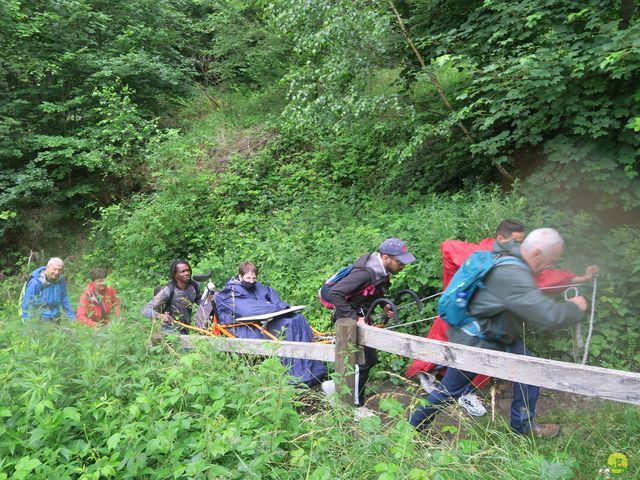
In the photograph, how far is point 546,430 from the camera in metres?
3.83

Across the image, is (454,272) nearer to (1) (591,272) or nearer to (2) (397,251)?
(2) (397,251)

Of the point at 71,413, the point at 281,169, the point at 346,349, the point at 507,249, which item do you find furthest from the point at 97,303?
the point at 281,169

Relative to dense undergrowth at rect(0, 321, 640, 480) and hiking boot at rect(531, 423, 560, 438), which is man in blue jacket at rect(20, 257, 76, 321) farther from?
hiking boot at rect(531, 423, 560, 438)

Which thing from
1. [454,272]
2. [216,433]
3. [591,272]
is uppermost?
[216,433]

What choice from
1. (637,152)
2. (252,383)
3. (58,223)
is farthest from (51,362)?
(58,223)

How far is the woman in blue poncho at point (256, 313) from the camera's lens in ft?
15.6

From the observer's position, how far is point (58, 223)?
13.7 m

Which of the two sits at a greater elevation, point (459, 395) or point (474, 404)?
point (459, 395)

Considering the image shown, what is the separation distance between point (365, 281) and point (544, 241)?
157 centimetres

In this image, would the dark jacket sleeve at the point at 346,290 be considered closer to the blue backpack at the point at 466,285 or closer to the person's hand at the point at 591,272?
the blue backpack at the point at 466,285

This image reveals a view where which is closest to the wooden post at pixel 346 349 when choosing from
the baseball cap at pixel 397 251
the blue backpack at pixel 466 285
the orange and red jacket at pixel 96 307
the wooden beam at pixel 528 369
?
the wooden beam at pixel 528 369

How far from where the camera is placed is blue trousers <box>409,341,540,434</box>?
3391mm

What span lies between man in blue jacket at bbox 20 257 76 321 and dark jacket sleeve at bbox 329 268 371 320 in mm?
3361

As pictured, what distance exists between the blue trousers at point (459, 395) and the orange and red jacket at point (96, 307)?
367 centimetres
